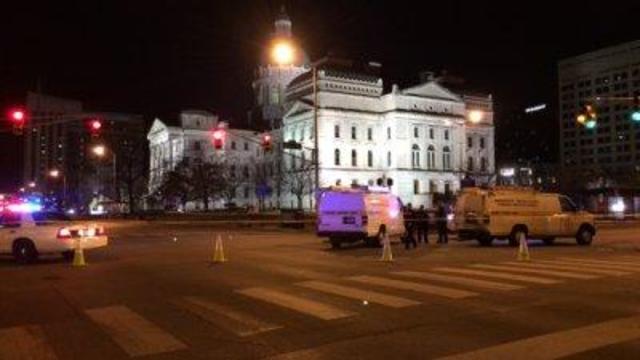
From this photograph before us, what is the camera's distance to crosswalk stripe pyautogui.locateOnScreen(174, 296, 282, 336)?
11.2 m

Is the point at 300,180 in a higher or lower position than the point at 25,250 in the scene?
higher

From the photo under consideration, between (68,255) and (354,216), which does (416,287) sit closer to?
(68,255)

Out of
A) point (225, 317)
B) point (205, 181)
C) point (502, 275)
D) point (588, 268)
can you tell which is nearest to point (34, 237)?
point (225, 317)

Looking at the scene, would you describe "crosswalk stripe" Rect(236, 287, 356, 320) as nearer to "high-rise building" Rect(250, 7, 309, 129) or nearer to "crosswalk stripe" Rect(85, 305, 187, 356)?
"crosswalk stripe" Rect(85, 305, 187, 356)

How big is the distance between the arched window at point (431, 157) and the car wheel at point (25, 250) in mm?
117598

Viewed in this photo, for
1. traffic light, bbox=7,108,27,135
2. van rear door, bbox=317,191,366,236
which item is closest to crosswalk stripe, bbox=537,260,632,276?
van rear door, bbox=317,191,366,236

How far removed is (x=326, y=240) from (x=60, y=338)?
24.1 metres

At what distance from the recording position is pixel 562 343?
9.96 meters

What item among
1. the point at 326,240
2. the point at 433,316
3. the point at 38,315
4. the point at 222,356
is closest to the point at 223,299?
the point at 38,315

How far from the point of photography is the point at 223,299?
14312mm

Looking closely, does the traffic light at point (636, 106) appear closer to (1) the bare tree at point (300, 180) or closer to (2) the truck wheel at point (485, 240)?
(2) the truck wheel at point (485, 240)

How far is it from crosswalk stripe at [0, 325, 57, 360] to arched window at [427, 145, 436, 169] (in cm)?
12892

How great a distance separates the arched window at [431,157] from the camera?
5458 inches

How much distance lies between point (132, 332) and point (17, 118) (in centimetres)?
2231
